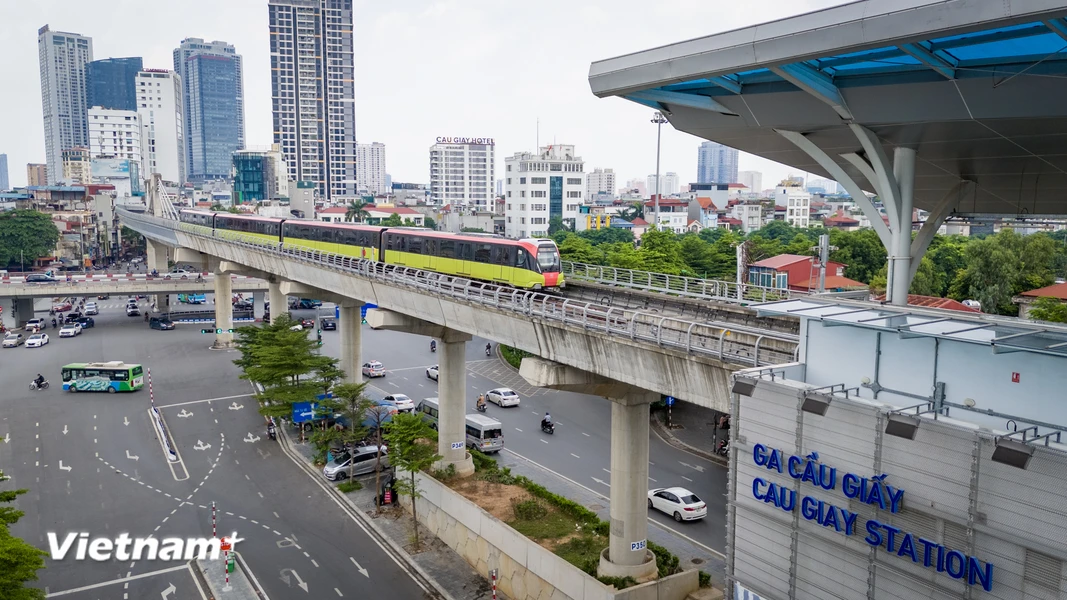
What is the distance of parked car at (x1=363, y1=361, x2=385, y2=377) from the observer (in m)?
52.7

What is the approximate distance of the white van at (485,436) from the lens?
119 feet

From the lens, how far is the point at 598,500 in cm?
3045

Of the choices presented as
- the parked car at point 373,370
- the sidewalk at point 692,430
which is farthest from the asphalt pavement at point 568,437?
the sidewalk at point 692,430

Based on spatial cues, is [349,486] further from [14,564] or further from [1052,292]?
[1052,292]

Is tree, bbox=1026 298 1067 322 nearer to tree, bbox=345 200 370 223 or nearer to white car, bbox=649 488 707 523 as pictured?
white car, bbox=649 488 707 523

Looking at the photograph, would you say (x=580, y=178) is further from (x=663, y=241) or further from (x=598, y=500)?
(x=598, y=500)

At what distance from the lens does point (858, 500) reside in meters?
11.8

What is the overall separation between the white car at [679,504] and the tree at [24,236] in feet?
321

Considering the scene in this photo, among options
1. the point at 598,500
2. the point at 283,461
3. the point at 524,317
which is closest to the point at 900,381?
the point at 524,317

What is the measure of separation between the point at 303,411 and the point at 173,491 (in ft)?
25.3

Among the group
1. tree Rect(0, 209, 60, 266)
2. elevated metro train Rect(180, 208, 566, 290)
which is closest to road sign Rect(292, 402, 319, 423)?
elevated metro train Rect(180, 208, 566, 290)

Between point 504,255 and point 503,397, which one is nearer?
point 504,255

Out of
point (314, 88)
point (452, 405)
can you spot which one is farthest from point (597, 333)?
point (314, 88)

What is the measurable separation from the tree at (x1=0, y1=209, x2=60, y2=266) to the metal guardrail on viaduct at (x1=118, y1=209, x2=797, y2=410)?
83.7 metres
